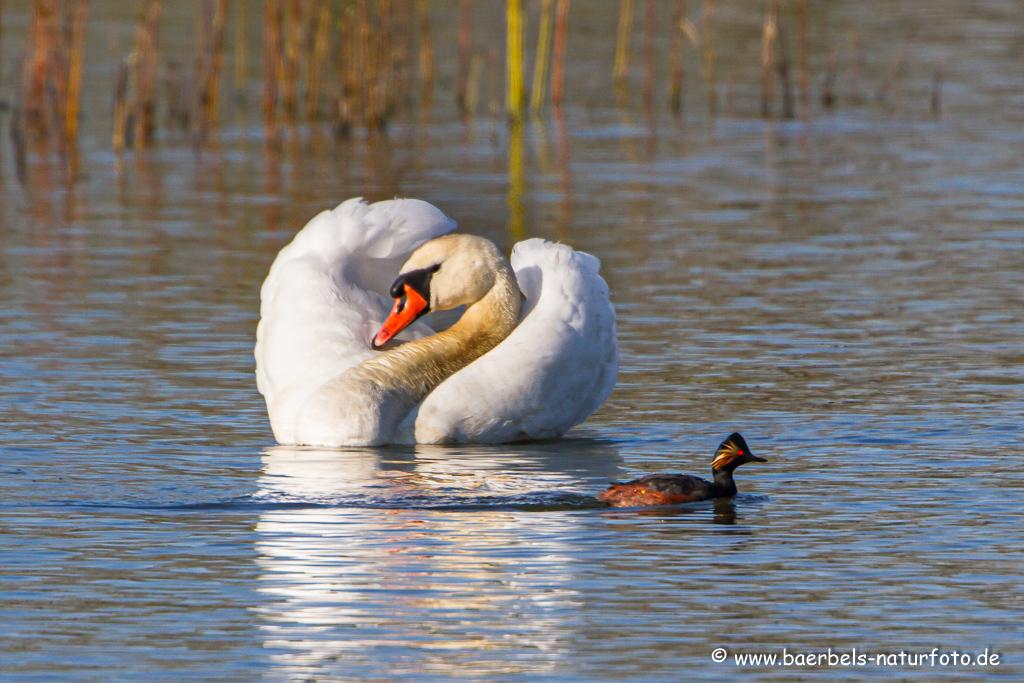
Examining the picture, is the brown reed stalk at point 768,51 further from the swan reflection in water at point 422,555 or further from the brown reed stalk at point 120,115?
the swan reflection in water at point 422,555

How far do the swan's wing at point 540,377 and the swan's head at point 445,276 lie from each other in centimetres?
31

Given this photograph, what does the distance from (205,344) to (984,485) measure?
19.8ft

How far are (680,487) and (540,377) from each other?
1.71m

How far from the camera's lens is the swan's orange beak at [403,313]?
33.3ft

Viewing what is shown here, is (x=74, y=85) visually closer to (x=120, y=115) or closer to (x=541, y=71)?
(x=120, y=115)

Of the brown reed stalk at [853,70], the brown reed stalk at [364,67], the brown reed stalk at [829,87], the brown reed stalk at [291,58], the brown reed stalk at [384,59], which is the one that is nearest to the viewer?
the brown reed stalk at [291,58]

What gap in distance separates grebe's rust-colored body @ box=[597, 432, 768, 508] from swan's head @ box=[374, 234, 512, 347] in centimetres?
222

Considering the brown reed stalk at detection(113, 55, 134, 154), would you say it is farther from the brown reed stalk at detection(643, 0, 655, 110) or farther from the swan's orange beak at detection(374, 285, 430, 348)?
the swan's orange beak at detection(374, 285, 430, 348)

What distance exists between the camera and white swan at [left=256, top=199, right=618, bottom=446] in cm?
966

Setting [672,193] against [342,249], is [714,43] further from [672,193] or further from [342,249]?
[342,249]

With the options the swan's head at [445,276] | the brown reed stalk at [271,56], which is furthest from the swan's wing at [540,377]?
the brown reed stalk at [271,56]

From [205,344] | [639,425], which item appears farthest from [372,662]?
[205,344]

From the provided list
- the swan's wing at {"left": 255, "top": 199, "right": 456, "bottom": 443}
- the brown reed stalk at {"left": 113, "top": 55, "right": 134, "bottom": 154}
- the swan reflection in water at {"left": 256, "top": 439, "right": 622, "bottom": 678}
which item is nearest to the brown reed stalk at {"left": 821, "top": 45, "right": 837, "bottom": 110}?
the brown reed stalk at {"left": 113, "top": 55, "right": 134, "bottom": 154}

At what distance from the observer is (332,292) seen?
10.5 m
